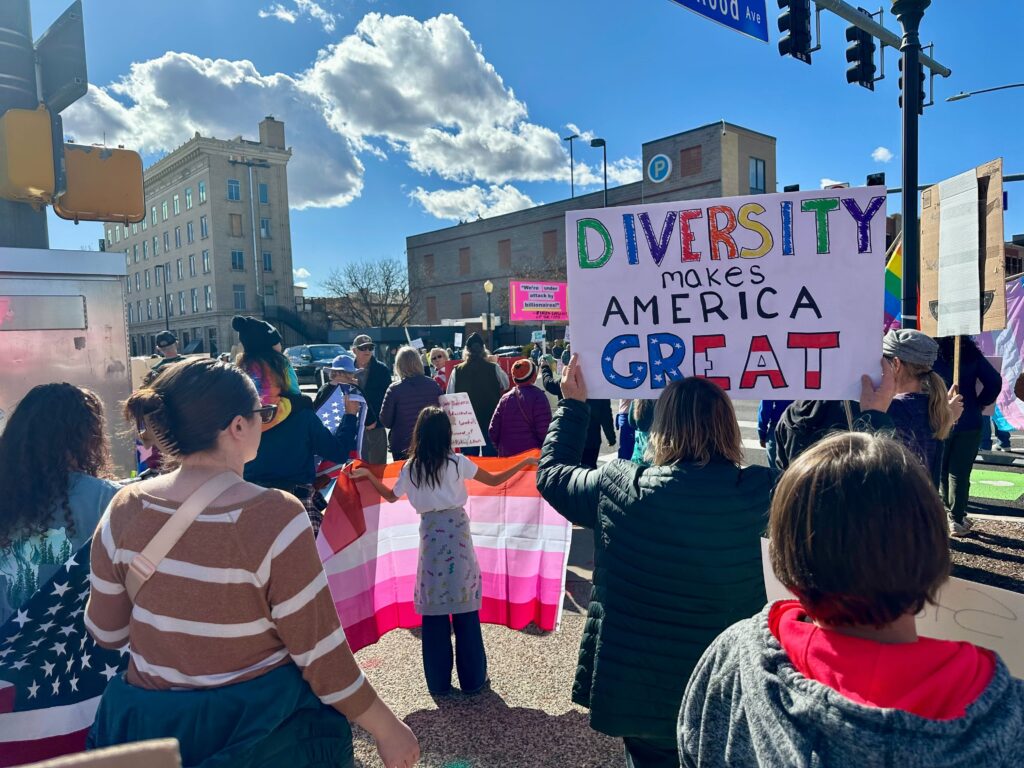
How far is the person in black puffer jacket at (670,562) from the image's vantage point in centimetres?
197

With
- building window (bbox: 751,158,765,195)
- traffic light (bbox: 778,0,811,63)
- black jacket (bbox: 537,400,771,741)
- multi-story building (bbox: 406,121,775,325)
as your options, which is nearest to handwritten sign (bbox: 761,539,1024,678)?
black jacket (bbox: 537,400,771,741)

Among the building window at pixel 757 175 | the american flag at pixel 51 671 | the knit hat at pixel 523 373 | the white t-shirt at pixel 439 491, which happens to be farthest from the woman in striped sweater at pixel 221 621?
the building window at pixel 757 175

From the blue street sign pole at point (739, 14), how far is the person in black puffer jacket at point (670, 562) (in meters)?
6.29

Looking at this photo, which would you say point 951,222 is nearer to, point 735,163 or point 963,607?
point 963,607

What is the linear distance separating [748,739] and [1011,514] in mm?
6936

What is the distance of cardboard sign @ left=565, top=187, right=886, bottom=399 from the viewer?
2791 millimetres

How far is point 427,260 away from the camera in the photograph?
51.2 m

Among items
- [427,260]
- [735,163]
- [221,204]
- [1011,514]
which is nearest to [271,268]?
[221,204]

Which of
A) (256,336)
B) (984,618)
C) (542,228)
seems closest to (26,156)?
(256,336)

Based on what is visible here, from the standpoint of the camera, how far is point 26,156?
3.54m

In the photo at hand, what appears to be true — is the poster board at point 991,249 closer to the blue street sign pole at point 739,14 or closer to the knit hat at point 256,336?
the blue street sign pole at point 739,14

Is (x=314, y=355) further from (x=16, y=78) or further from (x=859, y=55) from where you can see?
(x=16, y=78)

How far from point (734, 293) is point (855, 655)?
2.08 m

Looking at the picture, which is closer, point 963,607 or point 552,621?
point 963,607
